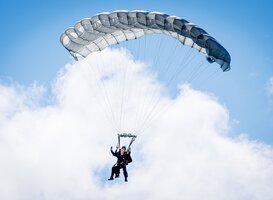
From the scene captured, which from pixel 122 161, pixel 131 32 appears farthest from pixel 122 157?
pixel 131 32

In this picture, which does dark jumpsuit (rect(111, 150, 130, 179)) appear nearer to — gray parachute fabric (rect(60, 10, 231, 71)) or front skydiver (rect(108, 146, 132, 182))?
front skydiver (rect(108, 146, 132, 182))

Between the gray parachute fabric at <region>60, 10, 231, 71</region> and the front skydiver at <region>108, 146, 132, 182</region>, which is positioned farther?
the front skydiver at <region>108, 146, 132, 182</region>

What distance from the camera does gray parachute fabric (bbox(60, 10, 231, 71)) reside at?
79.8 feet

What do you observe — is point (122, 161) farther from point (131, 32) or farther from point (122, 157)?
point (131, 32)

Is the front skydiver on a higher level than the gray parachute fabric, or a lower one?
lower

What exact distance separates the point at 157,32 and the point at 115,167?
700 cm

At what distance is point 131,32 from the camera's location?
92.1 feet

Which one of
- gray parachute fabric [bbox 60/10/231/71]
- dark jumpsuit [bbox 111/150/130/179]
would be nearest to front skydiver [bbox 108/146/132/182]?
dark jumpsuit [bbox 111/150/130/179]

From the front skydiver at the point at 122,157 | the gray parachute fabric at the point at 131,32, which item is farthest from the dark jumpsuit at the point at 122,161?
the gray parachute fabric at the point at 131,32

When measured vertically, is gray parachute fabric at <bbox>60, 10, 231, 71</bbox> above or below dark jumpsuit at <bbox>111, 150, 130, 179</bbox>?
above

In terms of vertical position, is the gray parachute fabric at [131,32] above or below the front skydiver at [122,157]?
above

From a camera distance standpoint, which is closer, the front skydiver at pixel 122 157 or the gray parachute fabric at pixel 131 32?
the gray parachute fabric at pixel 131 32

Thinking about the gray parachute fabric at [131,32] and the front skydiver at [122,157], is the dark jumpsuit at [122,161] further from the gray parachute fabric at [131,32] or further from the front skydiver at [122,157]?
the gray parachute fabric at [131,32]

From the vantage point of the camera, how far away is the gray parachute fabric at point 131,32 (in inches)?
957
